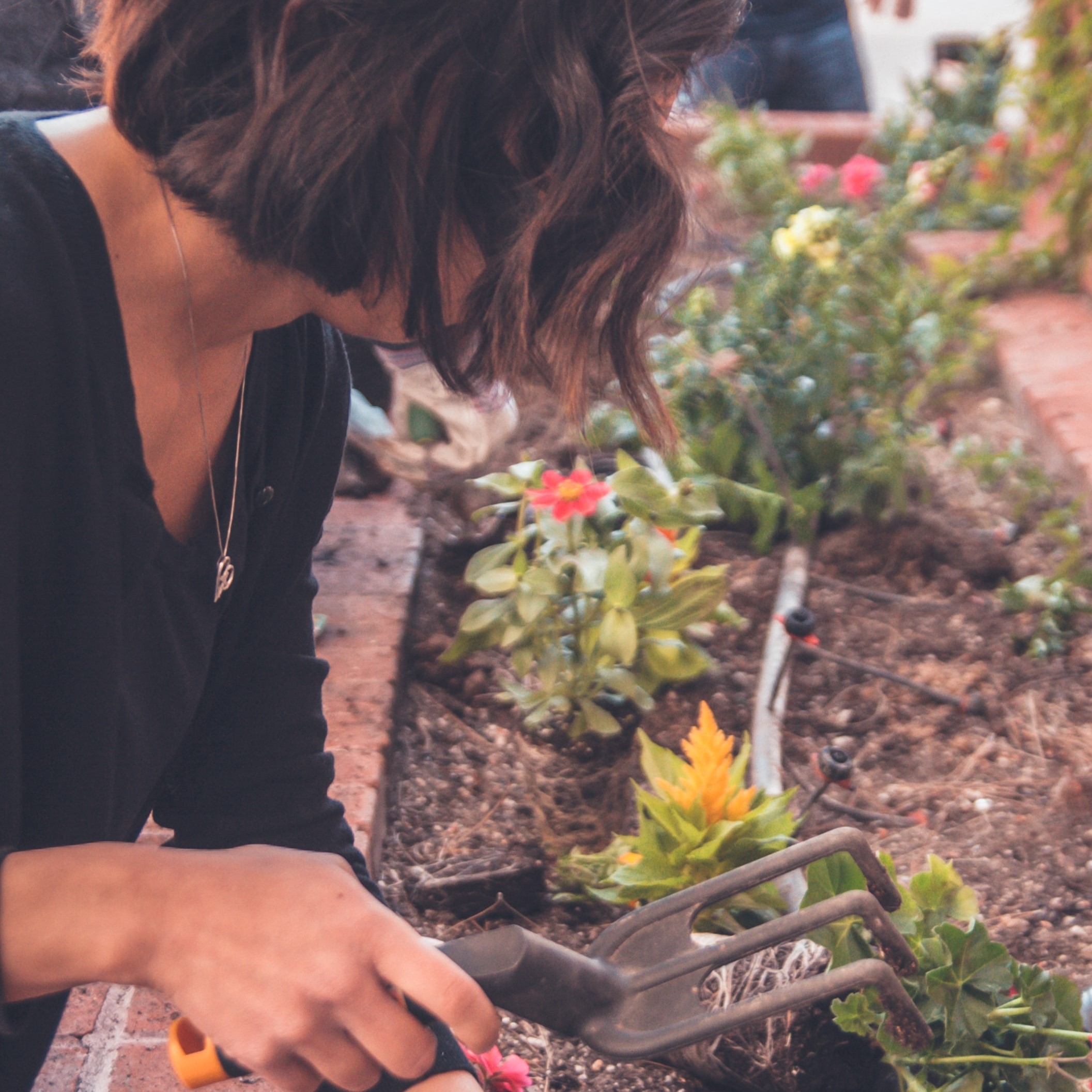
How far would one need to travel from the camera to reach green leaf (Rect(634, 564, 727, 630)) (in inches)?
64.3

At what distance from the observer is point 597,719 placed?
1.66 m

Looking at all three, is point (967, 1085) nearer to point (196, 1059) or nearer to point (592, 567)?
point (196, 1059)

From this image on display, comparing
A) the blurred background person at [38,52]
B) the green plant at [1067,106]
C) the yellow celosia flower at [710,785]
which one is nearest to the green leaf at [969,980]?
the yellow celosia flower at [710,785]

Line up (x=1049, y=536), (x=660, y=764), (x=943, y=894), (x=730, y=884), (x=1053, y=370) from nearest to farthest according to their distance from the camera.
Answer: (x=730, y=884)
(x=943, y=894)
(x=660, y=764)
(x=1049, y=536)
(x=1053, y=370)

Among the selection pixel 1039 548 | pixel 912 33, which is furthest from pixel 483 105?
pixel 912 33

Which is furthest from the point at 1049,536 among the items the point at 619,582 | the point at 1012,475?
the point at 619,582

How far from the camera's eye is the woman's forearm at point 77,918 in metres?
0.63

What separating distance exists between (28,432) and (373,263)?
25 centimetres

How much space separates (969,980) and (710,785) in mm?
320

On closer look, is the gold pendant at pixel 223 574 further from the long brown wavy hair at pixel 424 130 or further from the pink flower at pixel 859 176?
the pink flower at pixel 859 176

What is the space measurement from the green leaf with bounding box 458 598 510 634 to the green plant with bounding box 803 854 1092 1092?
0.76 metres

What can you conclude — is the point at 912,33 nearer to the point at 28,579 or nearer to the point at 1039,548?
the point at 1039,548

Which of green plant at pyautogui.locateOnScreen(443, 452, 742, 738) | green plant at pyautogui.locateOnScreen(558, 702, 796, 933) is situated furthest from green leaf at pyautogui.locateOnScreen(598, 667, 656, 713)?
green plant at pyautogui.locateOnScreen(558, 702, 796, 933)

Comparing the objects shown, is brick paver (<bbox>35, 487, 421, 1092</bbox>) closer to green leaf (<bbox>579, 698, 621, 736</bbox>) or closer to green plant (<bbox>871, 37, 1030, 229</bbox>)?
green leaf (<bbox>579, 698, 621, 736</bbox>)
